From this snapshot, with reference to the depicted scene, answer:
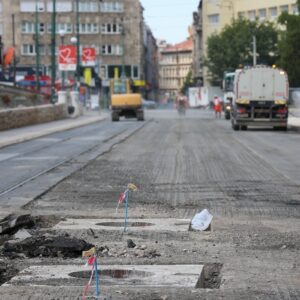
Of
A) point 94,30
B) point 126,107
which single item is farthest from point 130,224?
point 94,30

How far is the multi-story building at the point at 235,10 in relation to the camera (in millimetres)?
103894

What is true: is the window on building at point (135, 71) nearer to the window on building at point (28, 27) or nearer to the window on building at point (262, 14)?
the window on building at point (28, 27)

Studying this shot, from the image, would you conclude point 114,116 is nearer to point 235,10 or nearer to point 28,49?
point 28,49

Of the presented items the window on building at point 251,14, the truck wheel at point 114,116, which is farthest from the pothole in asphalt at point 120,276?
the window on building at point 251,14

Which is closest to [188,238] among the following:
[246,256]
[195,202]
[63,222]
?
[246,256]

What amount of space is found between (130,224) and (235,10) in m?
104

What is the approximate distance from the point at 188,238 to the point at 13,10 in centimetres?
A: 10419

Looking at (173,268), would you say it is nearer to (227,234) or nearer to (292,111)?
(227,234)

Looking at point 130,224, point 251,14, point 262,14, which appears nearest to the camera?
point 130,224

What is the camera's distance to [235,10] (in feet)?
365

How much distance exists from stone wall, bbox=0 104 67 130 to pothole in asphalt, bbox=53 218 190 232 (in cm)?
2672

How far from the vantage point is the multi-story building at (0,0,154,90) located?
109688 mm

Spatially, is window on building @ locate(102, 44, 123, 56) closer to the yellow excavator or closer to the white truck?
the yellow excavator

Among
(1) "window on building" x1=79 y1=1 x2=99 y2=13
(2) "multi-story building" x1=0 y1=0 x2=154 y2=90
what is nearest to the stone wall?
(2) "multi-story building" x1=0 y1=0 x2=154 y2=90
